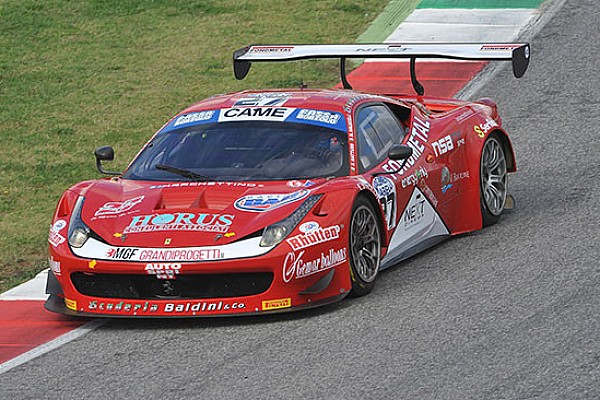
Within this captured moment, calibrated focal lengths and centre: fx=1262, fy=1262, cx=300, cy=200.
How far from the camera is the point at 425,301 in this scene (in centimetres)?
770

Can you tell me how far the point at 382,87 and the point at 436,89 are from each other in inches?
26.3

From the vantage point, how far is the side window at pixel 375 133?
8625 millimetres

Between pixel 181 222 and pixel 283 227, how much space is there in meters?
0.62

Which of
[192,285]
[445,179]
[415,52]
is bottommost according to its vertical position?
[445,179]

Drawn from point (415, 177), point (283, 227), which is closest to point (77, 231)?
point (283, 227)

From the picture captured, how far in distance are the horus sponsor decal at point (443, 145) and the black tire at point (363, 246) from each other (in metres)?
1.31

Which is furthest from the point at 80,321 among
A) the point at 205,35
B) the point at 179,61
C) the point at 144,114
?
the point at 205,35

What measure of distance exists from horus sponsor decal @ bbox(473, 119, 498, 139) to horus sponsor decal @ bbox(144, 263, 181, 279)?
3494 millimetres

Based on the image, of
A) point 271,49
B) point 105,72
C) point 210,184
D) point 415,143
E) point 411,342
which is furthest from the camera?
point 105,72

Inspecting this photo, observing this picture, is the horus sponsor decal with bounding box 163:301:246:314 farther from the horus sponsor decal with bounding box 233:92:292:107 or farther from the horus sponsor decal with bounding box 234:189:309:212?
the horus sponsor decal with bounding box 233:92:292:107

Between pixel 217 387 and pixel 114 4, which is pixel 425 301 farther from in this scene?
pixel 114 4

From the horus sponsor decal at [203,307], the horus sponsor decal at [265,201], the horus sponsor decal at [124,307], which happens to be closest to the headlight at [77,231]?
the horus sponsor decal at [124,307]

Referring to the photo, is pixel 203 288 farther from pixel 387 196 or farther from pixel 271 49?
pixel 271 49

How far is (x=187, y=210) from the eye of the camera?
7684 millimetres
